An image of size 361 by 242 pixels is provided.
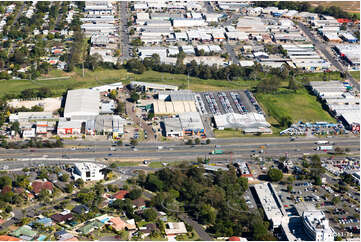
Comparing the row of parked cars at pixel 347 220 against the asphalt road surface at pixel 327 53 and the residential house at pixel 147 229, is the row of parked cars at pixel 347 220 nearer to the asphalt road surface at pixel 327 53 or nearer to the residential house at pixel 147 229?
the residential house at pixel 147 229

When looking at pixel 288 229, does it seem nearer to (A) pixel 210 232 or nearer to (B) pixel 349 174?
(A) pixel 210 232

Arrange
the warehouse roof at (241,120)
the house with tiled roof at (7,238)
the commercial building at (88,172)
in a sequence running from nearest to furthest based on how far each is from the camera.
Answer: the house with tiled roof at (7,238), the commercial building at (88,172), the warehouse roof at (241,120)

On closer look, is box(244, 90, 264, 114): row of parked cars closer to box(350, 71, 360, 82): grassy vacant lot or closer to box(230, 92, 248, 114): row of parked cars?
box(230, 92, 248, 114): row of parked cars

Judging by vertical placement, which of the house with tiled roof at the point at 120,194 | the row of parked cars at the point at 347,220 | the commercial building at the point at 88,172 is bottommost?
the row of parked cars at the point at 347,220

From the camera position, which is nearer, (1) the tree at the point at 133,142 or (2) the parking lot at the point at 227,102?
(1) the tree at the point at 133,142

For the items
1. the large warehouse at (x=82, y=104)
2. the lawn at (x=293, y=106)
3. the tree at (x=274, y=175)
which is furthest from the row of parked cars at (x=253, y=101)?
the large warehouse at (x=82, y=104)

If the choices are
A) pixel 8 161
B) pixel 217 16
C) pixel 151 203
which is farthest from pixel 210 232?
pixel 217 16
